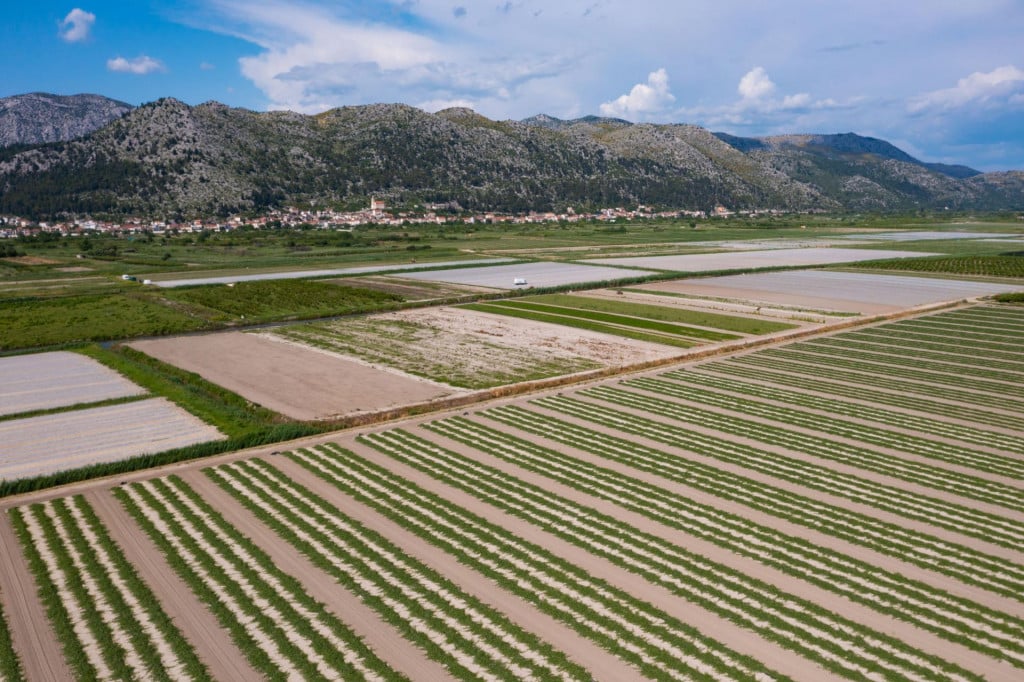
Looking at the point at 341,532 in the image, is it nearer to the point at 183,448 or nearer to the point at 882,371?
the point at 183,448

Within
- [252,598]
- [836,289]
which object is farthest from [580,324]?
[252,598]

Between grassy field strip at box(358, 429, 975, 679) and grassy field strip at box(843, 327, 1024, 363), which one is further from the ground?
grassy field strip at box(843, 327, 1024, 363)

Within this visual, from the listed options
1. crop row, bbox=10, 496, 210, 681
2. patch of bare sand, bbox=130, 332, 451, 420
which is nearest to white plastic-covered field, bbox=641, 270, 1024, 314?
patch of bare sand, bbox=130, 332, 451, 420

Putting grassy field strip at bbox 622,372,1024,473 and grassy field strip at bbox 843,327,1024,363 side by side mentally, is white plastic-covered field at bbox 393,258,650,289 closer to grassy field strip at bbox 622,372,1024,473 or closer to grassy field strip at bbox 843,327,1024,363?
grassy field strip at bbox 843,327,1024,363

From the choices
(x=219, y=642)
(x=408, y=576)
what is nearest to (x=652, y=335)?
(x=408, y=576)

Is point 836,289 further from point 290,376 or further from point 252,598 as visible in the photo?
point 252,598

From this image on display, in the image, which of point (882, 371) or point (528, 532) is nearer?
point (528, 532)

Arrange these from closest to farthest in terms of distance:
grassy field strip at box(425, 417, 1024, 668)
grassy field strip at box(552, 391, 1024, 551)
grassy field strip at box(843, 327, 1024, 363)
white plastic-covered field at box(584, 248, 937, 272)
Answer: grassy field strip at box(425, 417, 1024, 668), grassy field strip at box(552, 391, 1024, 551), grassy field strip at box(843, 327, 1024, 363), white plastic-covered field at box(584, 248, 937, 272)
